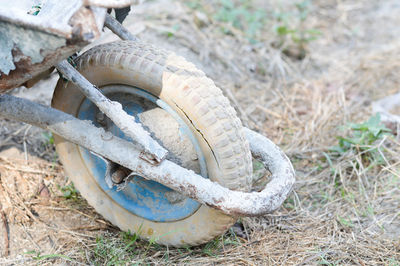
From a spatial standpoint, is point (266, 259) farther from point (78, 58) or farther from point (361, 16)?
point (361, 16)

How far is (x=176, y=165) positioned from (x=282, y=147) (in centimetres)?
145

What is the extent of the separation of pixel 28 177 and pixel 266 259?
4.96 ft

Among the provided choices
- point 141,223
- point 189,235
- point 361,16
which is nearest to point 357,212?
point 189,235

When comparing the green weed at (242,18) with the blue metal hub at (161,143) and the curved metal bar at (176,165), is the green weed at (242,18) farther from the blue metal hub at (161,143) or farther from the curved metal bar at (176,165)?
the curved metal bar at (176,165)

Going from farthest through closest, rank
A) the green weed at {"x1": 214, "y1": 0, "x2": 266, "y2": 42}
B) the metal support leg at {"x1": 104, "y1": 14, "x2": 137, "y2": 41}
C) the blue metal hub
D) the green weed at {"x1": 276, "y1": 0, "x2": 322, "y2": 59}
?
the green weed at {"x1": 214, "y1": 0, "x2": 266, "y2": 42} → the green weed at {"x1": 276, "y1": 0, "x2": 322, "y2": 59} → the metal support leg at {"x1": 104, "y1": 14, "x2": 137, "y2": 41} → the blue metal hub

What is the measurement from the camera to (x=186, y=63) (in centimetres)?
210

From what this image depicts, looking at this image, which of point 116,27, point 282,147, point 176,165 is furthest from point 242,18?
point 176,165

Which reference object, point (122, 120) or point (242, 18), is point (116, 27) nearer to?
point (122, 120)

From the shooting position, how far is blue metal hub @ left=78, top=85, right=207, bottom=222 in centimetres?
219

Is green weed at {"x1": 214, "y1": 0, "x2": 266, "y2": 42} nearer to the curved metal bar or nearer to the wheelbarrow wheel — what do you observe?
the wheelbarrow wheel

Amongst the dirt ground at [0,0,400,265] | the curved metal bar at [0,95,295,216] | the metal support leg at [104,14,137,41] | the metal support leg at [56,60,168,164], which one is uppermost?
the metal support leg at [104,14,137,41]

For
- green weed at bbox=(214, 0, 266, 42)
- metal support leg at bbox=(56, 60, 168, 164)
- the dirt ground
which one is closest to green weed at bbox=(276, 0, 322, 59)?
the dirt ground

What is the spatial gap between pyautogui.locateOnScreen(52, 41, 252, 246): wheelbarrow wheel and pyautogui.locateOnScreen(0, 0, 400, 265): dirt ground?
142 mm

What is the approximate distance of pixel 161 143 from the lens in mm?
2281
